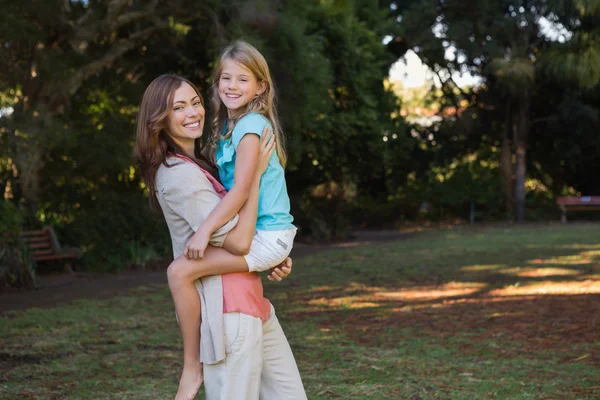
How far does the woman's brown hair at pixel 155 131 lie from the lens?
2.71 metres

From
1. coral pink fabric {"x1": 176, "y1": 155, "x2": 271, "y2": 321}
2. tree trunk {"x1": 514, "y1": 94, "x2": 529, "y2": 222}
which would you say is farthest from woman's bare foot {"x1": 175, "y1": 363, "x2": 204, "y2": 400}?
tree trunk {"x1": 514, "y1": 94, "x2": 529, "y2": 222}

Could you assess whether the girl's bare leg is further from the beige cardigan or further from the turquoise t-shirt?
the turquoise t-shirt

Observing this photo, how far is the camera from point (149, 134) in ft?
8.90

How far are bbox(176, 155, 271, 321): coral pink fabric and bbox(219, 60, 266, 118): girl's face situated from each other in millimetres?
280

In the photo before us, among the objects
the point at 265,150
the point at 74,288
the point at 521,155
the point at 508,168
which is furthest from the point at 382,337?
the point at 508,168

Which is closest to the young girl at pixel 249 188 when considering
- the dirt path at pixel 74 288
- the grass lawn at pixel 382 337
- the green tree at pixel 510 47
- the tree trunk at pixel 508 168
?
the grass lawn at pixel 382 337

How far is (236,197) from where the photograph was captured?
8.54 ft

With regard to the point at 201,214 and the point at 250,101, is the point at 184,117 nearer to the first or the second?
the point at 250,101

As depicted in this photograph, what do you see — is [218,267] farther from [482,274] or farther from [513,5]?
[513,5]

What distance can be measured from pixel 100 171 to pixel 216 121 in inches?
427

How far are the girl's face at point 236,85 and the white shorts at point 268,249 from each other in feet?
1.60

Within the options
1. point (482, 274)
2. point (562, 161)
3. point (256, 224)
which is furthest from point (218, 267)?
point (562, 161)

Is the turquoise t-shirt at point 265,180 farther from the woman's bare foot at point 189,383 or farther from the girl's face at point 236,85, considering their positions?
the woman's bare foot at point 189,383

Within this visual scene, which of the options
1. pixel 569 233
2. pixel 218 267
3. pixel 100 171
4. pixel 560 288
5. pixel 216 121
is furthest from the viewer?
A: pixel 569 233
